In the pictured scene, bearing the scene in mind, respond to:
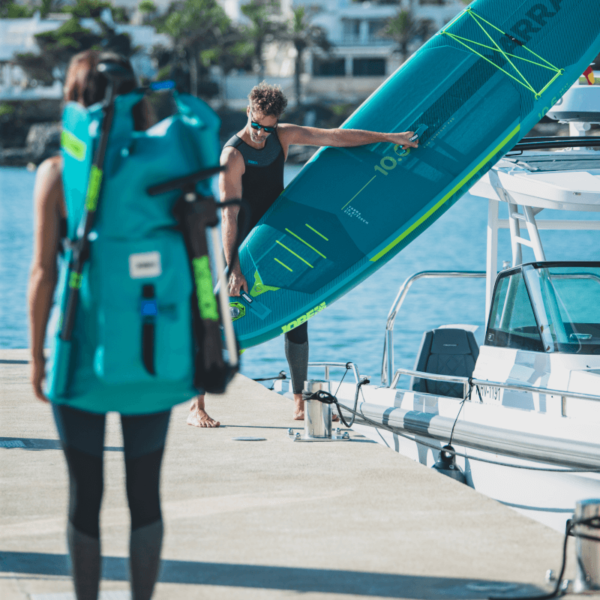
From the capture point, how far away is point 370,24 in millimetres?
91625

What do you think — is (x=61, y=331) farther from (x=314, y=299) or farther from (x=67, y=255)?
(x=314, y=299)

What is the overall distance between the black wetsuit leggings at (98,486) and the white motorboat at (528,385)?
2806 millimetres

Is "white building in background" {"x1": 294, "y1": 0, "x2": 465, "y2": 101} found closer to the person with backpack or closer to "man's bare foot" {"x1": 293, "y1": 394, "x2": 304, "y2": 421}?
"man's bare foot" {"x1": 293, "y1": 394, "x2": 304, "y2": 421}

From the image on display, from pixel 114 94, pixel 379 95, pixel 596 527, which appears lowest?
pixel 596 527

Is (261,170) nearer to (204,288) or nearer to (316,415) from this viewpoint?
(316,415)

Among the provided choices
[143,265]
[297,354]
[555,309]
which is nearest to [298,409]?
[297,354]

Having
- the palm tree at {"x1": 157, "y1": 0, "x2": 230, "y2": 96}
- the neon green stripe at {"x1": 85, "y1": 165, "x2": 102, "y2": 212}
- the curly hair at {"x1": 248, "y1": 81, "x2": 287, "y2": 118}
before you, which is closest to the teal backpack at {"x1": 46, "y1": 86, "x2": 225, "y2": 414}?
the neon green stripe at {"x1": 85, "y1": 165, "x2": 102, "y2": 212}

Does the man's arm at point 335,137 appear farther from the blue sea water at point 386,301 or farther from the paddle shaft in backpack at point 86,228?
the blue sea water at point 386,301

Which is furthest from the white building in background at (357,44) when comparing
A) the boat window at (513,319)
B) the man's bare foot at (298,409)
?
the man's bare foot at (298,409)

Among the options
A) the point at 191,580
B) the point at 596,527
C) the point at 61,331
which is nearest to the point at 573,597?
the point at 596,527

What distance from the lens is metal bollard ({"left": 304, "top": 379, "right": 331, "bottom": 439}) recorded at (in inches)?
199

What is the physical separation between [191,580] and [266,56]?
94184 millimetres

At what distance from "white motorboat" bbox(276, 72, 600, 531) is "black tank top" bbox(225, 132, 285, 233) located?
1.45 meters

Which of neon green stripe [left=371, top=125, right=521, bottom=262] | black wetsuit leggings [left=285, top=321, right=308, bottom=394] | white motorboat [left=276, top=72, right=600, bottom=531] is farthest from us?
neon green stripe [left=371, top=125, right=521, bottom=262]
